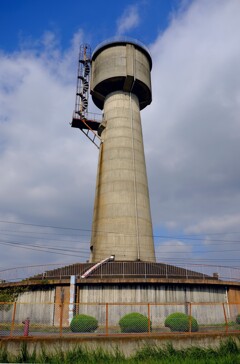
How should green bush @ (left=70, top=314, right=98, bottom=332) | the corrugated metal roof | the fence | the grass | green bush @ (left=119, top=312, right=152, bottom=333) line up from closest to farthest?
the grass < green bush @ (left=119, top=312, right=152, bottom=333) < green bush @ (left=70, top=314, right=98, bottom=332) < the fence < the corrugated metal roof

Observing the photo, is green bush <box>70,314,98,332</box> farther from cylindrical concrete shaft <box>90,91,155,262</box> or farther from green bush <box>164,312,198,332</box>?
cylindrical concrete shaft <box>90,91,155,262</box>

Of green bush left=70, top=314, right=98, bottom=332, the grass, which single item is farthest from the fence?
the grass

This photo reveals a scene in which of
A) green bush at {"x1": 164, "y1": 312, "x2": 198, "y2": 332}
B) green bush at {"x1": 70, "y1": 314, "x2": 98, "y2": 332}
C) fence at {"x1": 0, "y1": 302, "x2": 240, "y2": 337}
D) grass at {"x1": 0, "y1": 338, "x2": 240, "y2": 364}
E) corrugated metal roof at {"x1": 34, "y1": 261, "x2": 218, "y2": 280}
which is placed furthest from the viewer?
corrugated metal roof at {"x1": 34, "y1": 261, "x2": 218, "y2": 280}

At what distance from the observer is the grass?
10797 mm

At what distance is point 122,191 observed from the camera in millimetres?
31234

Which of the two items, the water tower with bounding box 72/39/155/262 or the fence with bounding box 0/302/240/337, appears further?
the water tower with bounding box 72/39/155/262

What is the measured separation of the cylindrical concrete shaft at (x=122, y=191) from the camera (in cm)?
2950

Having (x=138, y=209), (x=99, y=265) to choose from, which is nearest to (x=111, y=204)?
(x=138, y=209)

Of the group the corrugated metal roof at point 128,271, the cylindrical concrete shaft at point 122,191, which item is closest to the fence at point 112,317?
the corrugated metal roof at point 128,271

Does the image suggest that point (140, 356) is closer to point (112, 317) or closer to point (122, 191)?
point (112, 317)

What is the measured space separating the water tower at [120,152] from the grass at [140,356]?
16.4 m

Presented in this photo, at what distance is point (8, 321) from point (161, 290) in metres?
11.9

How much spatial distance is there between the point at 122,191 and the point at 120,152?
4294 millimetres

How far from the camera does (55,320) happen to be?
2227cm
